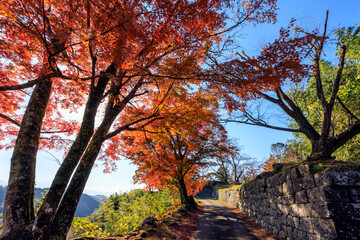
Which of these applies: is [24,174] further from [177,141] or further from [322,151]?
[322,151]

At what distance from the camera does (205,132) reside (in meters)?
9.28

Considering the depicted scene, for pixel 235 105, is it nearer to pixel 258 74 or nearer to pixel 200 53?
pixel 258 74

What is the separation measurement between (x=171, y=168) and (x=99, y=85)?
6.06 meters

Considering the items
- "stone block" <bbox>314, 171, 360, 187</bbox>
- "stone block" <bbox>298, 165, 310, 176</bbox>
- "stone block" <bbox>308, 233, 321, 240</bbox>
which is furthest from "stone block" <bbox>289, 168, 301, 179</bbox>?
"stone block" <bbox>308, 233, 321, 240</bbox>

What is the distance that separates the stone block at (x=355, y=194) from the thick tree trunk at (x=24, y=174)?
655 centimetres

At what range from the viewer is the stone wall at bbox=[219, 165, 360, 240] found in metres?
2.76

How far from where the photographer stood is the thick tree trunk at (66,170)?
9.91 feet

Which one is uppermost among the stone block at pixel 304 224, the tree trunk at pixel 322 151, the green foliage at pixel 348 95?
the green foliage at pixel 348 95

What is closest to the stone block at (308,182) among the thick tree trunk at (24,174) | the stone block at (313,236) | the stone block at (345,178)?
the stone block at (345,178)

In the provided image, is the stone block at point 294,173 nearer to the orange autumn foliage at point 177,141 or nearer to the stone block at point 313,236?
the stone block at point 313,236

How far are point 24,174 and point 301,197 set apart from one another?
6774 mm

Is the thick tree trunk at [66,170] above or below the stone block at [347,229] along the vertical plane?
above

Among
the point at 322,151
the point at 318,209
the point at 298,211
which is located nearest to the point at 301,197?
the point at 298,211

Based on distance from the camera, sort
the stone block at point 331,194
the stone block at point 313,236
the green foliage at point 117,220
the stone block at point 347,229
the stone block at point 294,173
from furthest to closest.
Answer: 1. the green foliage at point 117,220
2. the stone block at point 294,173
3. the stone block at point 313,236
4. the stone block at point 331,194
5. the stone block at point 347,229
